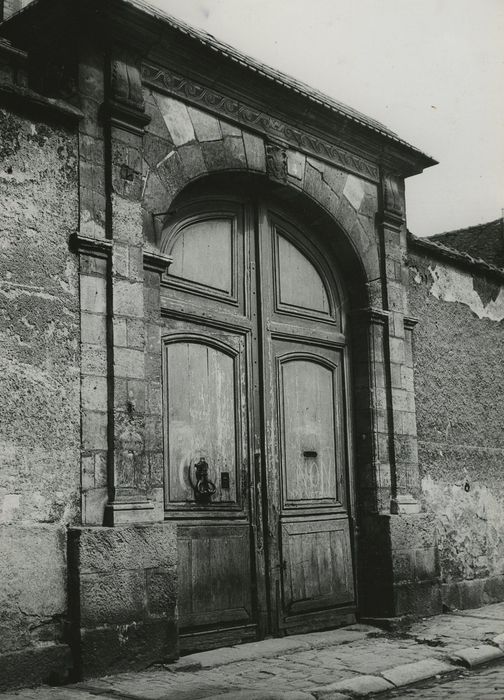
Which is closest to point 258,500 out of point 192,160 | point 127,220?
point 127,220

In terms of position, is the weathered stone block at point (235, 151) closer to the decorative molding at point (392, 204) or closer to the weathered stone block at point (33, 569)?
the decorative molding at point (392, 204)

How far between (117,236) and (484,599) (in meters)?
5.08

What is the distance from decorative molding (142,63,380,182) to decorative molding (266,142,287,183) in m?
0.10

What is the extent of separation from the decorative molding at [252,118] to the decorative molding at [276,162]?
0.10m

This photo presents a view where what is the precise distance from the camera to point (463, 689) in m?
4.77

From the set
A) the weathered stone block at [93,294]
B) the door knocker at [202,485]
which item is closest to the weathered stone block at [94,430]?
the weathered stone block at [93,294]

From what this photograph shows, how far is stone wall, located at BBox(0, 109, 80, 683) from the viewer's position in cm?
472

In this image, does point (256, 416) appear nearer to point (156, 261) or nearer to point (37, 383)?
point (156, 261)

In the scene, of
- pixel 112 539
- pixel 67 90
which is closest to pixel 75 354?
pixel 112 539

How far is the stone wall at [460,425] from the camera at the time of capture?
7.89 meters

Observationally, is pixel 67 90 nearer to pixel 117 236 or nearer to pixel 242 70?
pixel 117 236

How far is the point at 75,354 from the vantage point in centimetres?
522

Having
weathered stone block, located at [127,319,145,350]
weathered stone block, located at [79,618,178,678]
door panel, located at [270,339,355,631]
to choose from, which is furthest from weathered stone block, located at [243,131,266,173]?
weathered stone block, located at [79,618,178,678]

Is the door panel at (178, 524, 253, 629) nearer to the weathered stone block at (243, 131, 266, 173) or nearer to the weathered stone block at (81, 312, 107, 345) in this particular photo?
the weathered stone block at (81, 312, 107, 345)
